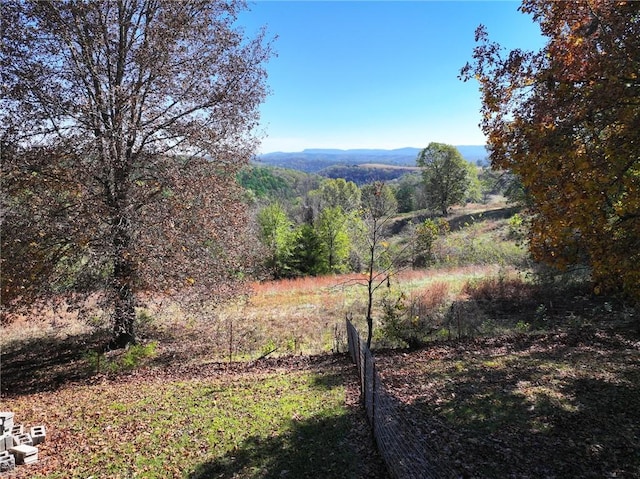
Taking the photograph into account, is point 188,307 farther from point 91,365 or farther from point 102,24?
point 102,24

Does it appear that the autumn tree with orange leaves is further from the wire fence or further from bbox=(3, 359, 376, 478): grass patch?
bbox=(3, 359, 376, 478): grass patch

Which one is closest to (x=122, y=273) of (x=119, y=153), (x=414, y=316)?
(x=119, y=153)

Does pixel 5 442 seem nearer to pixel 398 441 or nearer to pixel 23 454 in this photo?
pixel 23 454

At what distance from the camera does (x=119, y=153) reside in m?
9.70

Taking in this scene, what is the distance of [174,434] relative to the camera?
246 inches

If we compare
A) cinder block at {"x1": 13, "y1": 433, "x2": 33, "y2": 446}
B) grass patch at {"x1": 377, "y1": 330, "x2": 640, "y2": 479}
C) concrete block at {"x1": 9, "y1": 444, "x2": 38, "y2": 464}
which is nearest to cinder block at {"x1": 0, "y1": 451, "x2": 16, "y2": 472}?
concrete block at {"x1": 9, "y1": 444, "x2": 38, "y2": 464}

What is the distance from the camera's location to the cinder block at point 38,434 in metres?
6.01

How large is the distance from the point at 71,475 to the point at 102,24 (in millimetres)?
9708

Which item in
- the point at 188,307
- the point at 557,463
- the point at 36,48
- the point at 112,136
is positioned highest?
the point at 36,48

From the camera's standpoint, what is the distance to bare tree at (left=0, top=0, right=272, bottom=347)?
8.68 m

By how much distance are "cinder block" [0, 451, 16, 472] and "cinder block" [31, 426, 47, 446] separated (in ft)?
1.77

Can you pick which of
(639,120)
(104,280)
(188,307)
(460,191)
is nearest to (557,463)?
(639,120)

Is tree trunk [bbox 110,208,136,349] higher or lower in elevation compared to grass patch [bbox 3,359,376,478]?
higher

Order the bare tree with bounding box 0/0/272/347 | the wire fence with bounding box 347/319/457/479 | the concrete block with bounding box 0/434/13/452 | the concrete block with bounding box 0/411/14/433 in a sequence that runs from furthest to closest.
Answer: the bare tree with bounding box 0/0/272/347, the concrete block with bounding box 0/411/14/433, the concrete block with bounding box 0/434/13/452, the wire fence with bounding box 347/319/457/479
